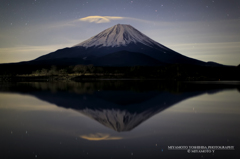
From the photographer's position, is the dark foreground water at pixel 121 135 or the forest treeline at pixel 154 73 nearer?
the dark foreground water at pixel 121 135

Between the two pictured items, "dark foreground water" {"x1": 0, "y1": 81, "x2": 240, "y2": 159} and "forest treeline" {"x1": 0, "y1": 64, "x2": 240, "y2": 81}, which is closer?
"dark foreground water" {"x1": 0, "y1": 81, "x2": 240, "y2": 159}

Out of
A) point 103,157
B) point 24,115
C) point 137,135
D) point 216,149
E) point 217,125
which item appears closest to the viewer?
point 103,157

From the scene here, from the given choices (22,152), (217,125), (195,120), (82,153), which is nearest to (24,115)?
(22,152)

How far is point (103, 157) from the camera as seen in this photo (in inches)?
298

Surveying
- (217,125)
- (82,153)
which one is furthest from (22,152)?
(217,125)

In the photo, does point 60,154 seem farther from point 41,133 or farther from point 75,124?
point 75,124

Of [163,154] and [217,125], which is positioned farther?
[217,125]

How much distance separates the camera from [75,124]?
39.9 feet

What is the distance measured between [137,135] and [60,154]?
3.40 m

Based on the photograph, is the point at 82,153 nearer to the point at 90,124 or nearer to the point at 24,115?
the point at 90,124

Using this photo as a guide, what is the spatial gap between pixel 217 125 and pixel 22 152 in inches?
344

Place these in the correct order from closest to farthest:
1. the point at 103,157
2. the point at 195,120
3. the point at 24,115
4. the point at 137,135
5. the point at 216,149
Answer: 1. the point at 103,157
2. the point at 216,149
3. the point at 137,135
4. the point at 195,120
5. the point at 24,115

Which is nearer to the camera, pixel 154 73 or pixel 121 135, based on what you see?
pixel 121 135

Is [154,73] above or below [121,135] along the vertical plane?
above
